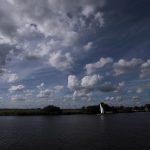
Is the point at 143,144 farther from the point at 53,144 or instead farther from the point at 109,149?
the point at 53,144

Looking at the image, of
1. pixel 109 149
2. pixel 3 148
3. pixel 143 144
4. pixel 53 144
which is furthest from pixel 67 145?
pixel 143 144

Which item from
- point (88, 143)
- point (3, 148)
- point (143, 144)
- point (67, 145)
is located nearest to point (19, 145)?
point (3, 148)

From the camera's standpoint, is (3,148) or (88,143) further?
(88,143)

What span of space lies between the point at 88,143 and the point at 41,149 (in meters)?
12.1

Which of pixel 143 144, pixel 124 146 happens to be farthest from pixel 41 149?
pixel 143 144

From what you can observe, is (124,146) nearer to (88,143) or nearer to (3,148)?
(88,143)

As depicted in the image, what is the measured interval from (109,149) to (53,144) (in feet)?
46.2

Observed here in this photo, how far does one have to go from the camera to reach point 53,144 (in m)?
56.6

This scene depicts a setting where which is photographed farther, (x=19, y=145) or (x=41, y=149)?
(x=19, y=145)

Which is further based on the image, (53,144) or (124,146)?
(53,144)

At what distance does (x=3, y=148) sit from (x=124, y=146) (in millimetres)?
27155

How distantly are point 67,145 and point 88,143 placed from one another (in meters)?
5.38

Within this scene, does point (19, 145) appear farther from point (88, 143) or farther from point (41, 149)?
point (88, 143)

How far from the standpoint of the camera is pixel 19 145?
182 ft
